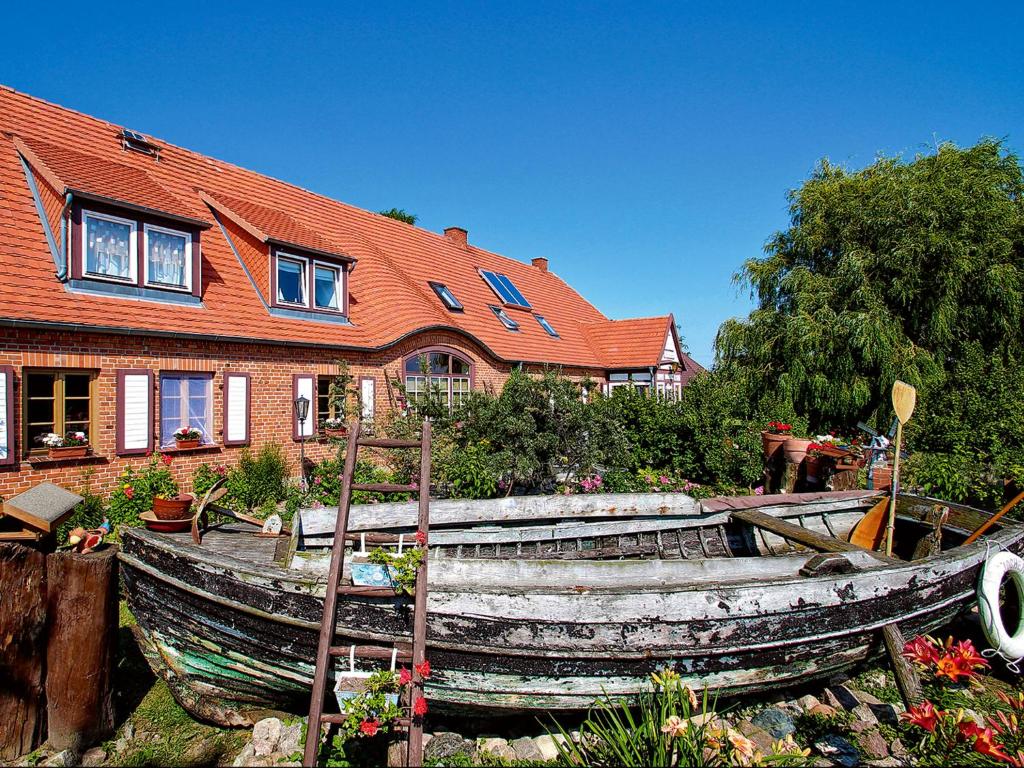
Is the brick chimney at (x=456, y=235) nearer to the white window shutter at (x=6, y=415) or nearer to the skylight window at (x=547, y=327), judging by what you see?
the skylight window at (x=547, y=327)

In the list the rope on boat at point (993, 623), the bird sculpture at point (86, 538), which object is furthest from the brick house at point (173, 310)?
the rope on boat at point (993, 623)

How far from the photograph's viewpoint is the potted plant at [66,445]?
8633 mm

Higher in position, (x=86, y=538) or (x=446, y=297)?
(x=446, y=297)

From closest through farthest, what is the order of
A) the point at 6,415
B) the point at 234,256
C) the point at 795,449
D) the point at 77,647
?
the point at 77,647
the point at 6,415
the point at 795,449
the point at 234,256

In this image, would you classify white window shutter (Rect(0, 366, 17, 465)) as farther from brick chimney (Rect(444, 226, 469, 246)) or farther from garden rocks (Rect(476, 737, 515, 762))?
brick chimney (Rect(444, 226, 469, 246))

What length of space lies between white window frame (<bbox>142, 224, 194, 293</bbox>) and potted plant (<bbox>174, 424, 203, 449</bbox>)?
2.45 metres

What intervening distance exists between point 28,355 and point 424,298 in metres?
9.10

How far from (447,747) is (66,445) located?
7743mm

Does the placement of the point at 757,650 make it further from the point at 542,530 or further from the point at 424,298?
the point at 424,298

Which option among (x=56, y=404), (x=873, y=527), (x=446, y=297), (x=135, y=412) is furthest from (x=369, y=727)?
(x=446, y=297)

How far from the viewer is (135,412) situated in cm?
954

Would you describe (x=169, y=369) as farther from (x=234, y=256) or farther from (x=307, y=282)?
(x=307, y=282)

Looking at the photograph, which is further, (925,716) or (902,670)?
(902,670)

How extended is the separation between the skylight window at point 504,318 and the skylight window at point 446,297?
4.99 feet
